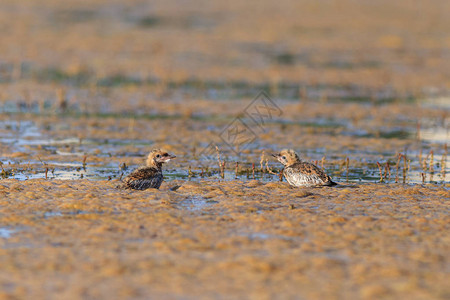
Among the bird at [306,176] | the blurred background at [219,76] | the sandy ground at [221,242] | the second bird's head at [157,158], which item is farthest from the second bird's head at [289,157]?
the second bird's head at [157,158]

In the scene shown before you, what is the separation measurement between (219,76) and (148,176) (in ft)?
54.1

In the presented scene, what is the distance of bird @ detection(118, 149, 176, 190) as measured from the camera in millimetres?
11742

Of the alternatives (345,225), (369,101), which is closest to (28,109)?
(369,101)

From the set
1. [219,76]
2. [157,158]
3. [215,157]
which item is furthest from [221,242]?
[219,76]

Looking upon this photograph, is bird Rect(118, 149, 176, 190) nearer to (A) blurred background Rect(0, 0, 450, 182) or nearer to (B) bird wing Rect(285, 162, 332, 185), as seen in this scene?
(B) bird wing Rect(285, 162, 332, 185)

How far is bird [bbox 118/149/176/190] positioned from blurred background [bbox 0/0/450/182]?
8.34 feet

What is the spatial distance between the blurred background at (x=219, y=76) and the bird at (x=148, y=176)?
2542 mm

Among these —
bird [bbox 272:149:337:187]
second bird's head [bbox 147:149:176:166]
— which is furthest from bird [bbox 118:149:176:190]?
bird [bbox 272:149:337:187]

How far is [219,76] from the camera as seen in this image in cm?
2795

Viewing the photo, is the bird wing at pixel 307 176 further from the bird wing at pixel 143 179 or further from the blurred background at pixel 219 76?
the bird wing at pixel 143 179

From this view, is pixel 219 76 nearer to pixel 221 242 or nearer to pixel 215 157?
pixel 215 157

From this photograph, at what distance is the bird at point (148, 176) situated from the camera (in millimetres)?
11742

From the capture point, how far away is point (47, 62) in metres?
28.9

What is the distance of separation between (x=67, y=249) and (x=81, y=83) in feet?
58.0
